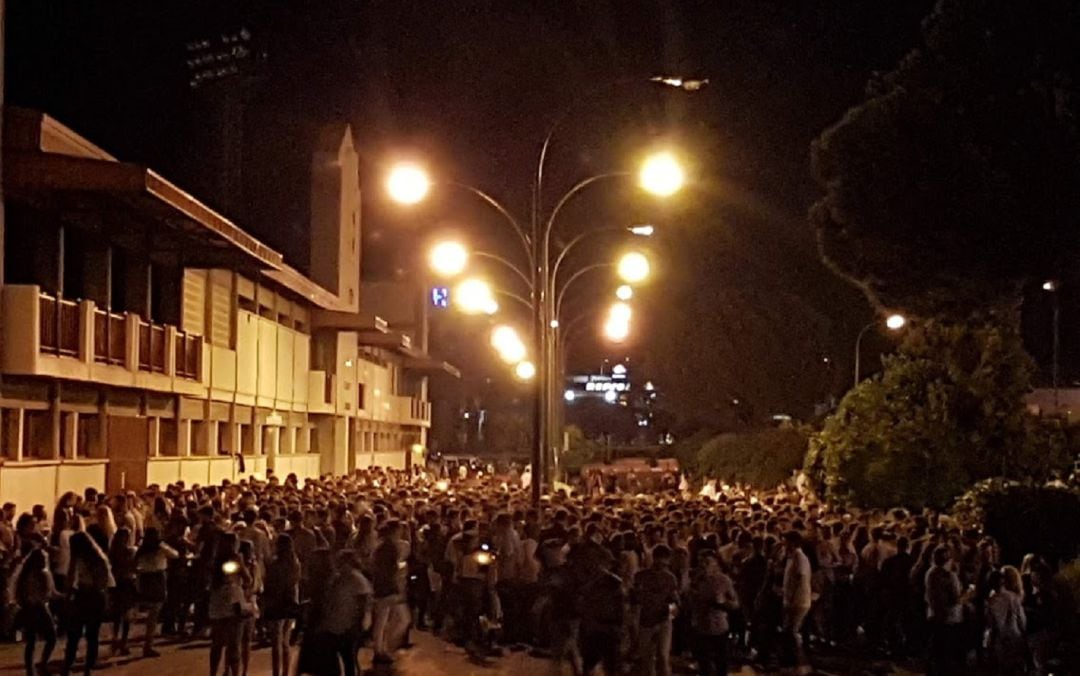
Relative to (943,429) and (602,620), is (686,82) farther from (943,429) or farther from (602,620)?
(943,429)

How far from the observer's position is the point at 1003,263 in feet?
81.0

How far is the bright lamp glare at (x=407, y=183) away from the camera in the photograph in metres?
20.0

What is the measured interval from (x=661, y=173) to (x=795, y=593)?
5.49 metres

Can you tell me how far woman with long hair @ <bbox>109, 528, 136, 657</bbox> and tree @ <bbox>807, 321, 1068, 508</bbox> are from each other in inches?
683

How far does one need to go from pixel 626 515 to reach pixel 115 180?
9.65 m

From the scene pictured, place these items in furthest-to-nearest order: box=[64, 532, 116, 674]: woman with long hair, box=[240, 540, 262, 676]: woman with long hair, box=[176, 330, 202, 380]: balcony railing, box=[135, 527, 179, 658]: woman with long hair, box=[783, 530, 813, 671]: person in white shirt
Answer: box=[176, 330, 202, 380]: balcony railing, box=[783, 530, 813, 671]: person in white shirt, box=[135, 527, 179, 658]: woman with long hair, box=[64, 532, 116, 674]: woman with long hair, box=[240, 540, 262, 676]: woman with long hair

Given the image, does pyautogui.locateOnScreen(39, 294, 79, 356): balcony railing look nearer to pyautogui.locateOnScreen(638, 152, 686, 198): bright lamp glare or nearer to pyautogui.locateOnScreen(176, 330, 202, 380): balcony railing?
pyautogui.locateOnScreen(176, 330, 202, 380): balcony railing

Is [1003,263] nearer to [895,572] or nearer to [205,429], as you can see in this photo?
[895,572]

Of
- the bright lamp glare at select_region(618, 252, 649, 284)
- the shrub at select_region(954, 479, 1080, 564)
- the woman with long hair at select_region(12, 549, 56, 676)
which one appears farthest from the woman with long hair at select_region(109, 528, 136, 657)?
the shrub at select_region(954, 479, 1080, 564)

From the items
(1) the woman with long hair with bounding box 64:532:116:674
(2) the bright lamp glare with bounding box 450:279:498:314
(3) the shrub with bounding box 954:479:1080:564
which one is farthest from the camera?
(2) the bright lamp glare with bounding box 450:279:498:314

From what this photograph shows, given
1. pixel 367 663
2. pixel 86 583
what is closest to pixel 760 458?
pixel 367 663

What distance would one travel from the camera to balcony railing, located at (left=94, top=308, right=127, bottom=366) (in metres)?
27.2

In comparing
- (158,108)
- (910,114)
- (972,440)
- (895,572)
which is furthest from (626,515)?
(158,108)

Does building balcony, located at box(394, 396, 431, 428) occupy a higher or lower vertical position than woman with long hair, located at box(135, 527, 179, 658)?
higher
